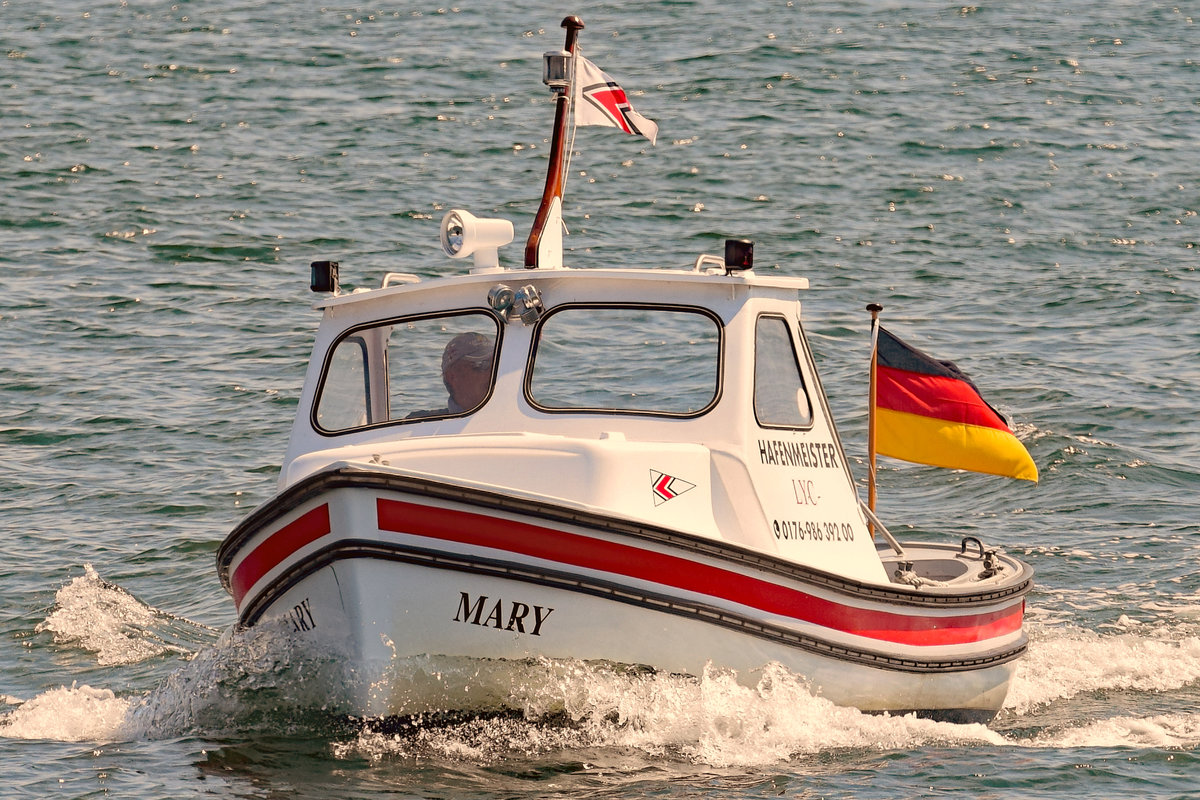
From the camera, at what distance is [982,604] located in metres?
9.48

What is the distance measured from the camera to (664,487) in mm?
7711

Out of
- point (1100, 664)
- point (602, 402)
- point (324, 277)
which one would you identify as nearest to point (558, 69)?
point (324, 277)

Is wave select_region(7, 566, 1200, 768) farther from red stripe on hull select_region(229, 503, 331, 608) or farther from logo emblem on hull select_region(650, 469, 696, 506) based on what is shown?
logo emblem on hull select_region(650, 469, 696, 506)

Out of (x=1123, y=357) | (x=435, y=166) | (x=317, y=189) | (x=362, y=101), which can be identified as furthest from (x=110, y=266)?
(x=1123, y=357)

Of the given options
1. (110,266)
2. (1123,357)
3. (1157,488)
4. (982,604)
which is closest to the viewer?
(982,604)

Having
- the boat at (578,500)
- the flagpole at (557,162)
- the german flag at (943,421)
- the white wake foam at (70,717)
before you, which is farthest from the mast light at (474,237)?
the white wake foam at (70,717)

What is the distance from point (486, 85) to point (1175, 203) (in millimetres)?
13509

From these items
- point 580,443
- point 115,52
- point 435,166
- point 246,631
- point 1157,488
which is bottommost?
point 1157,488

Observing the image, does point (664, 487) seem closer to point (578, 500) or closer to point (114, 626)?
point (578, 500)

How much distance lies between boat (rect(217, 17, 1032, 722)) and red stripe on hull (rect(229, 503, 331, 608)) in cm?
2

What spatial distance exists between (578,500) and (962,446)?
3254 millimetres

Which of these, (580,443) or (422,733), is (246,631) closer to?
(422,733)

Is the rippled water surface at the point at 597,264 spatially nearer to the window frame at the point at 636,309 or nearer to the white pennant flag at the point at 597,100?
the window frame at the point at 636,309

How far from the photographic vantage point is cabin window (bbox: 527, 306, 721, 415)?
823cm
